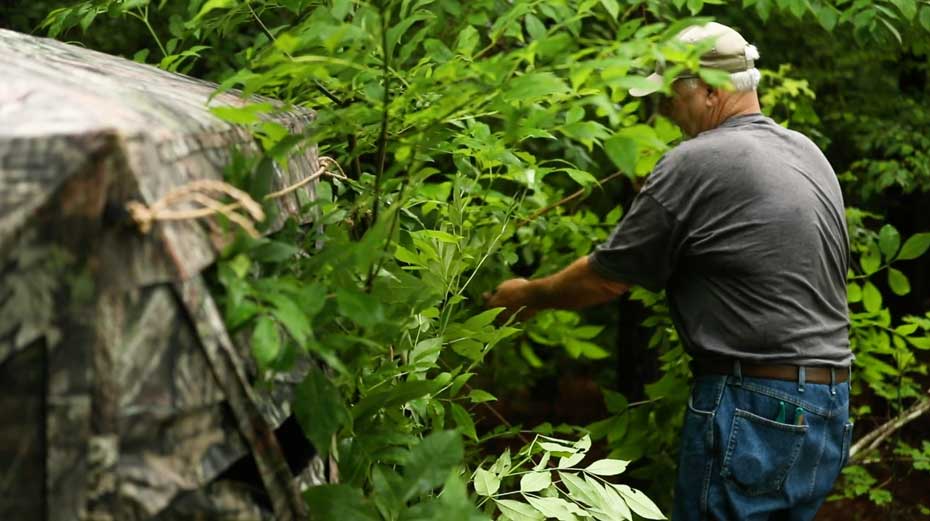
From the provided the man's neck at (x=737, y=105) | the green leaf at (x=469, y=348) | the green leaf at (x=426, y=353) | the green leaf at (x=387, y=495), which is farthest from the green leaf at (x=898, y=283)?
the green leaf at (x=387, y=495)

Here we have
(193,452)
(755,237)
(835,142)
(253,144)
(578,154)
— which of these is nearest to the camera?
(193,452)

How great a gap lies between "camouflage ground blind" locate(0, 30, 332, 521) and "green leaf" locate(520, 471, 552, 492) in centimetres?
98

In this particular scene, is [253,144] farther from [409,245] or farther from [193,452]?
[409,245]

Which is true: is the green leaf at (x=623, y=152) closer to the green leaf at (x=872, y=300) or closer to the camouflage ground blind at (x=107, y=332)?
the camouflage ground blind at (x=107, y=332)

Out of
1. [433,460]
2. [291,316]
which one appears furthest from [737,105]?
[291,316]

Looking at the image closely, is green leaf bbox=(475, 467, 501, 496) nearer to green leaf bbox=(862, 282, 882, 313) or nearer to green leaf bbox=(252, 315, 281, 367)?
green leaf bbox=(252, 315, 281, 367)

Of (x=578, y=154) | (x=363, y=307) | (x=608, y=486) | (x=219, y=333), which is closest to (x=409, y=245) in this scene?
(x=608, y=486)

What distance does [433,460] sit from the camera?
5.34ft

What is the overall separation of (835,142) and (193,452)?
6.20 meters

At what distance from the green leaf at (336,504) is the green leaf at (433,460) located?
11 cm

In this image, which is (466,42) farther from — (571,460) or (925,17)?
(925,17)

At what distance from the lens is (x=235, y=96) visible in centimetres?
215

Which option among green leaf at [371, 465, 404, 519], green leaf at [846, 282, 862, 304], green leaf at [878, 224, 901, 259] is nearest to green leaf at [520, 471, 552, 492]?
green leaf at [371, 465, 404, 519]

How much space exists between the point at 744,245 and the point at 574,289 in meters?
0.55
